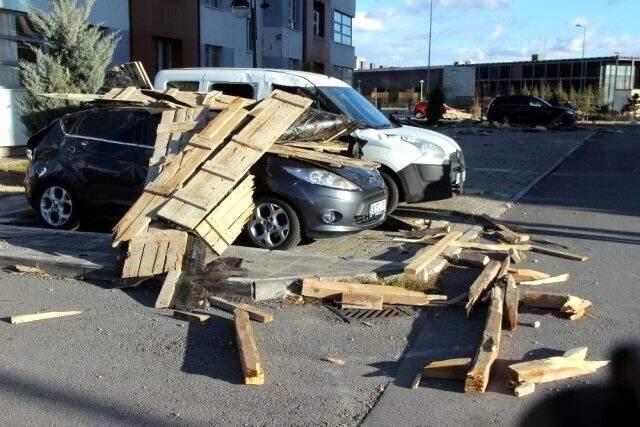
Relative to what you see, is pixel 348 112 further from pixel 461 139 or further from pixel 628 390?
pixel 461 139

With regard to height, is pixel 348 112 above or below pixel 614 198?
above

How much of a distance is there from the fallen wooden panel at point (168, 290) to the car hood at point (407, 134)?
409 cm

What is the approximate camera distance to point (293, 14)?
114ft

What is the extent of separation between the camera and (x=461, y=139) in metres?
28.8

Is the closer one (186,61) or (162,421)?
(162,421)

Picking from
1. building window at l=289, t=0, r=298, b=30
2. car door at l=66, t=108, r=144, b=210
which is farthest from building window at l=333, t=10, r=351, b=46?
car door at l=66, t=108, r=144, b=210

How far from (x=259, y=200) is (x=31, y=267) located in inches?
96.2

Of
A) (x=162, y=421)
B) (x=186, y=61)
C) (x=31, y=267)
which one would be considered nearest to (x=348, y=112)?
(x=31, y=267)

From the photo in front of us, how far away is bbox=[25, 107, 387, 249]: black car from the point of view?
7641 mm

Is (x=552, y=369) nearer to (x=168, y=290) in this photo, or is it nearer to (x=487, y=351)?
(x=487, y=351)

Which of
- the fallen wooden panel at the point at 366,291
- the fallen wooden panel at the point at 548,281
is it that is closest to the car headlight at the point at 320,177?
the fallen wooden panel at the point at 366,291

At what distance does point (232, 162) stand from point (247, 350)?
2949mm

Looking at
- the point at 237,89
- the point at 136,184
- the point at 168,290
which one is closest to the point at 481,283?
the point at 168,290

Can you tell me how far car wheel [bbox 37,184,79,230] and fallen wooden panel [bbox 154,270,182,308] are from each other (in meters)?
3.00
